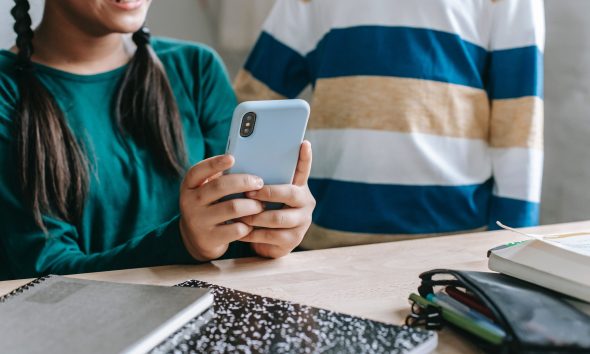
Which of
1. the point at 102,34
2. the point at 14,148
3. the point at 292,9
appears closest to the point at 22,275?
the point at 14,148

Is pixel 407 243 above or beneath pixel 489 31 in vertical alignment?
beneath

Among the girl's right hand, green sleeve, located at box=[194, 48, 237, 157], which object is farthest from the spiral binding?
green sleeve, located at box=[194, 48, 237, 157]

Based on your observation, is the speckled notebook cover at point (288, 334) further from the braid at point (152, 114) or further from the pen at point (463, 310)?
the braid at point (152, 114)

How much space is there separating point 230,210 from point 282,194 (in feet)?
0.23

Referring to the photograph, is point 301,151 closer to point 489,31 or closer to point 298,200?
point 298,200

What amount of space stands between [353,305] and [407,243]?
26 centimetres

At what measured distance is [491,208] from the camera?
3.97ft

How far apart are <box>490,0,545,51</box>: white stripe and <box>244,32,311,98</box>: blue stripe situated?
0.38 m

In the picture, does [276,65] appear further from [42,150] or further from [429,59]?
[42,150]

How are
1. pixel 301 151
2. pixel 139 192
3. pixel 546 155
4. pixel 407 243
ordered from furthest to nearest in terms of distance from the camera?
1. pixel 546 155
2. pixel 139 192
3. pixel 407 243
4. pixel 301 151

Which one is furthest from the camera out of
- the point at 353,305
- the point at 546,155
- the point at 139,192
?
the point at 546,155

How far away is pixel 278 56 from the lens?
125cm

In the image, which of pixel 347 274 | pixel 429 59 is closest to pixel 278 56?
pixel 429 59

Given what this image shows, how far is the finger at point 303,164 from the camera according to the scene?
0.78m
